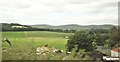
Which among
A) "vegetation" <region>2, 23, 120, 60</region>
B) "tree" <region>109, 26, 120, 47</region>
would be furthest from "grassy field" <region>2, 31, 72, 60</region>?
"tree" <region>109, 26, 120, 47</region>

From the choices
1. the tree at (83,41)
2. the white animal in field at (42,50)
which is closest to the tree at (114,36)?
the tree at (83,41)

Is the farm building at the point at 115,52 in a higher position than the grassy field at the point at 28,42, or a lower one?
lower

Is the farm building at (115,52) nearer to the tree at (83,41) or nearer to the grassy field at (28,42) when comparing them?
the tree at (83,41)

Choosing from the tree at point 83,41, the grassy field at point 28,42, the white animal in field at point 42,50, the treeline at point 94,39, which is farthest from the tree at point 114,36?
the white animal in field at point 42,50

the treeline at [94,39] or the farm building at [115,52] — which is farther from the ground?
the treeline at [94,39]

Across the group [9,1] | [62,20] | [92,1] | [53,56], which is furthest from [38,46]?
[92,1]

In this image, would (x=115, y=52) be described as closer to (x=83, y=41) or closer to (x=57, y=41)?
(x=83, y=41)

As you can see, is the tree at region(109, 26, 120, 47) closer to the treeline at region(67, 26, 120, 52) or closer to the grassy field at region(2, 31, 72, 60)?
the treeline at region(67, 26, 120, 52)

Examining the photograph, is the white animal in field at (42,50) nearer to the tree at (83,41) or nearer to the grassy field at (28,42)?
the grassy field at (28,42)

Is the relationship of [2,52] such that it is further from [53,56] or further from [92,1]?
[92,1]
